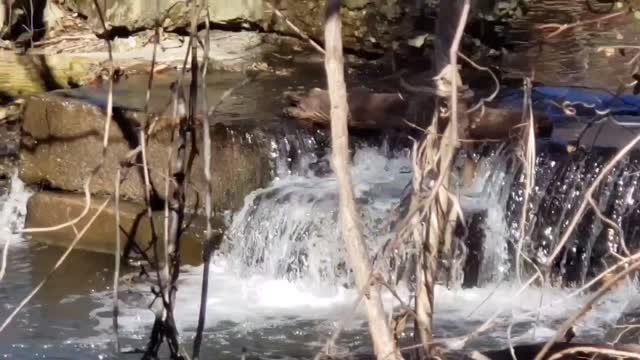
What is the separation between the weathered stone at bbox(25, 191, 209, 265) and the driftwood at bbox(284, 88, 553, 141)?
825 mm

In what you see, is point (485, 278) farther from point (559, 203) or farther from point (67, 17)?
point (67, 17)

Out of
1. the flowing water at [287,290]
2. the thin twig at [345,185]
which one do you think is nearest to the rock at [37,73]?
the flowing water at [287,290]

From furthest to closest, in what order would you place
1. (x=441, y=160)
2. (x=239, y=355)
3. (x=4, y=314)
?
(x=4, y=314), (x=239, y=355), (x=441, y=160)

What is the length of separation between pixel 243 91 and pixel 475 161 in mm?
1819

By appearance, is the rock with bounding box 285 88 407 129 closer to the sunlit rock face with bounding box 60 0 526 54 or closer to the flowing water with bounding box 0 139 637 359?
the flowing water with bounding box 0 139 637 359

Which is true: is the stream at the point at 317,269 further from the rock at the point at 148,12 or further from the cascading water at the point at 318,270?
the rock at the point at 148,12

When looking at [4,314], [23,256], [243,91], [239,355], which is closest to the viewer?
[239,355]

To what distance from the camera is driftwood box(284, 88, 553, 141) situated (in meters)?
6.39

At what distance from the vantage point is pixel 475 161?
A: 21.6 ft

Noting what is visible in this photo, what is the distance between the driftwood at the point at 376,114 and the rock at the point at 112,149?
0.30 metres

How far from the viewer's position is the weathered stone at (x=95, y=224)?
6.78 meters

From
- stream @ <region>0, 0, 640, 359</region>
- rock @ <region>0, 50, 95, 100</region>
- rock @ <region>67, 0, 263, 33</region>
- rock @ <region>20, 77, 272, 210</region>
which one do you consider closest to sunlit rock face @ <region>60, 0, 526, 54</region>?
rock @ <region>67, 0, 263, 33</region>

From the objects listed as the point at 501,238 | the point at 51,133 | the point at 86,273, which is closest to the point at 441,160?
the point at 501,238

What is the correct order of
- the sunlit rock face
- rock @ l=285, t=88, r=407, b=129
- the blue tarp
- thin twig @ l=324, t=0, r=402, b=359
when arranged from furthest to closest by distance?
the sunlit rock face → the blue tarp → rock @ l=285, t=88, r=407, b=129 → thin twig @ l=324, t=0, r=402, b=359
